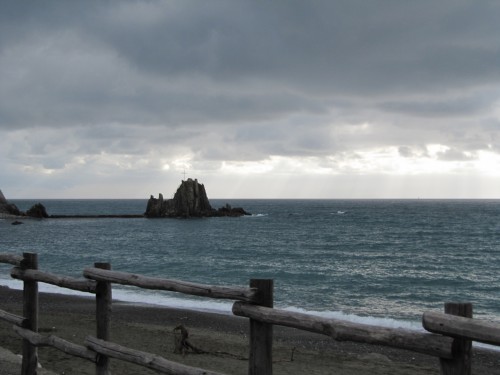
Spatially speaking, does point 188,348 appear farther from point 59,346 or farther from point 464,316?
point 464,316

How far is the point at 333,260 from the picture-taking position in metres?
38.0

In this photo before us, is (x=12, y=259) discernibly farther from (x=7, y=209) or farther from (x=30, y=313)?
(x=7, y=209)

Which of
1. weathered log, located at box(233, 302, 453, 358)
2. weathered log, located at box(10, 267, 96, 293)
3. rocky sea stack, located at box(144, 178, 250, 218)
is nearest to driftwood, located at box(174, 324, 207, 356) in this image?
weathered log, located at box(10, 267, 96, 293)

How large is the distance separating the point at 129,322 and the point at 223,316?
3.24 meters

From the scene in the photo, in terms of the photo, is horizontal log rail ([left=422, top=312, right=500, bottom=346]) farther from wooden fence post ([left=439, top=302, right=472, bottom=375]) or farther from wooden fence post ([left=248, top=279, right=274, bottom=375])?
wooden fence post ([left=248, top=279, right=274, bottom=375])

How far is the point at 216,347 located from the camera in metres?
12.5

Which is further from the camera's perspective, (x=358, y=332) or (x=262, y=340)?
(x=262, y=340)

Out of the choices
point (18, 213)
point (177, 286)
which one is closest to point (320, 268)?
point (177, 286)

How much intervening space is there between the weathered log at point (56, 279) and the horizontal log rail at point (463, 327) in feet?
13.7

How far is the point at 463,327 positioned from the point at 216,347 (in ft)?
32.1

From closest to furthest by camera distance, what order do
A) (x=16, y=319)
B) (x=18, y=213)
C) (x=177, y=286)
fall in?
1. (x=177, y=286)
2. (x=16, y=319)
3. (x=18, y=213)

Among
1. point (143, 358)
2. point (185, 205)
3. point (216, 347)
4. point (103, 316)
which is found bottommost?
point (216, 347)

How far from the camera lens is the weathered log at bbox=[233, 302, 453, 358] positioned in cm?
378

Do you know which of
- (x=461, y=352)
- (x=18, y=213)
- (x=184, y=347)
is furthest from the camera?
(x=18, y=213)
